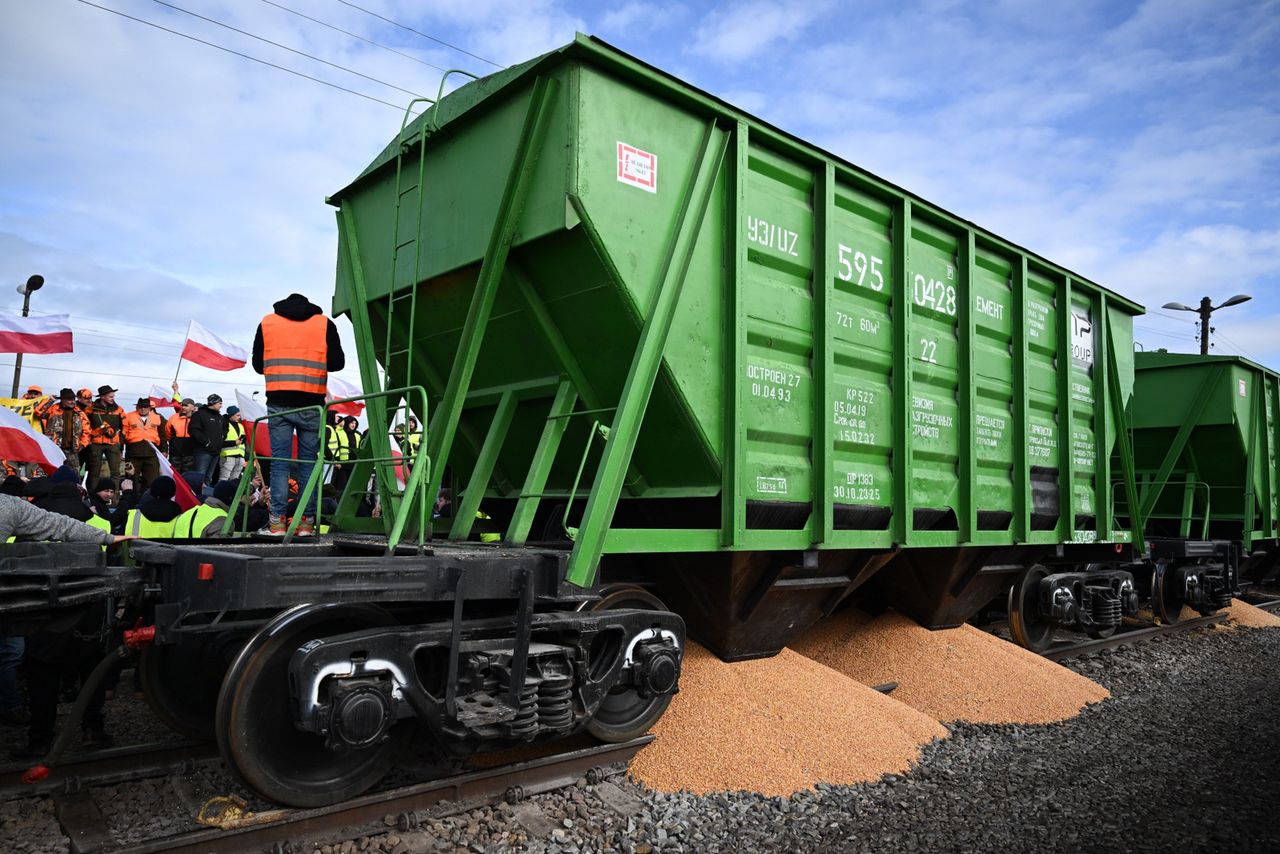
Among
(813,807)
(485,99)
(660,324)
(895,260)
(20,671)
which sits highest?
(485,99)

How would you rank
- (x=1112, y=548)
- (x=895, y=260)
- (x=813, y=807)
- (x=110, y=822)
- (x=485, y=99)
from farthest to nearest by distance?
(x=1112, y=548)
(x=895, y=260)
(x=485, y=99)
(x=813, y=807)
(x=110, y=822)

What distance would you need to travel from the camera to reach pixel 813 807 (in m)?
4.26

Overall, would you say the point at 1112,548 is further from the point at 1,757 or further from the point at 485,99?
the point at 1,757

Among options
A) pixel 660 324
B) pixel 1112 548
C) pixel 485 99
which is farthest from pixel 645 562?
pixel 1112 548

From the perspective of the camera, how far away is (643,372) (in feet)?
14.3

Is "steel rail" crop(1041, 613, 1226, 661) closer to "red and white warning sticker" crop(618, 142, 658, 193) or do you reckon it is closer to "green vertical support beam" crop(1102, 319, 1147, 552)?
"green vertical support beam" crop(1102, 319, 1147, 552)

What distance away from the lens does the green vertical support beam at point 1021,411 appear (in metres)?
7.04

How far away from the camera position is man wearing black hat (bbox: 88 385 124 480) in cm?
1217

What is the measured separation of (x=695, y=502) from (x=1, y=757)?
3.91 metres

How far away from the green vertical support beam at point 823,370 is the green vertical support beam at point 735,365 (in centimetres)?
69

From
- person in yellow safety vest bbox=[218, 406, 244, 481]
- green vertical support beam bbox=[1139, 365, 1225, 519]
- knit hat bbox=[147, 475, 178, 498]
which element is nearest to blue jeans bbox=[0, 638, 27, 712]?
knit hat bbox=[147, 475, 178, 498]

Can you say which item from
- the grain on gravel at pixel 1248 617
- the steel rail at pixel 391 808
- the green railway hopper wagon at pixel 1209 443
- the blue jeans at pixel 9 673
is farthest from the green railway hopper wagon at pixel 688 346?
the grain on gravel at pixel 1248 617

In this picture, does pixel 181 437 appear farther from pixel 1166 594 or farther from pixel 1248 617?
pixel 1248 617

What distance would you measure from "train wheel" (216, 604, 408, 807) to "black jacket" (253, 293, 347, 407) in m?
2.71
